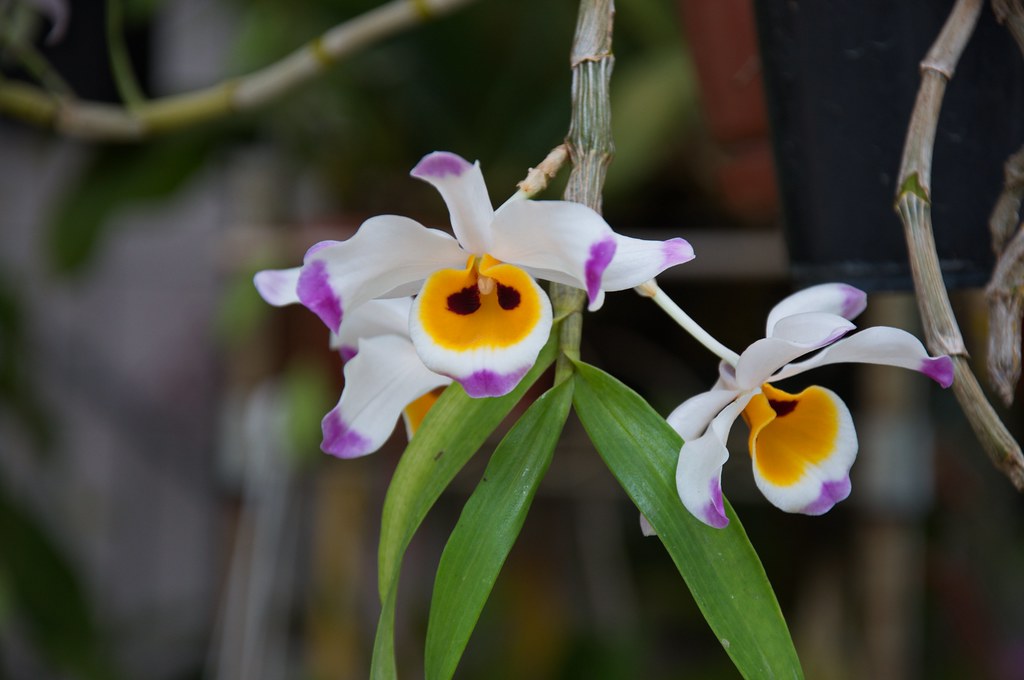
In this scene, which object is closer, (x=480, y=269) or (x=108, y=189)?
(x=480, y=269)

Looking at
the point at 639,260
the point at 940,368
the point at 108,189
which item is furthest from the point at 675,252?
the point at 108,189

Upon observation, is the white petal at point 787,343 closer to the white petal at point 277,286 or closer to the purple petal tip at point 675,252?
the purple petal tip at point 675,252

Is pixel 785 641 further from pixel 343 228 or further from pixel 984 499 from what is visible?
pixel 984 499

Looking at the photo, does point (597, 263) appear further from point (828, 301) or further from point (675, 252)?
point (828, 301)

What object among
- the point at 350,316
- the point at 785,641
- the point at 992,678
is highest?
the point at 350,316

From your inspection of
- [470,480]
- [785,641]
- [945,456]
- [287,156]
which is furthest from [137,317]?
[785,641]

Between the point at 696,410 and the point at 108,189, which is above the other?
the point at 108,189
